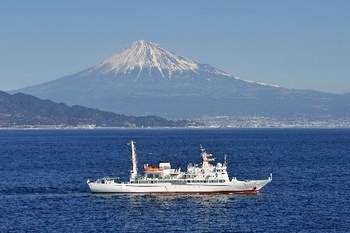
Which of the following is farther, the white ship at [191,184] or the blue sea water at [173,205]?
the white ship at [191,184]

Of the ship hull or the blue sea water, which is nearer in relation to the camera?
the blue sea water

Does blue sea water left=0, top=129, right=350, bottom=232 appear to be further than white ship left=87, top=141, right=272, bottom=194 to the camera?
No

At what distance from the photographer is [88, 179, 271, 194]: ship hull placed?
341ft

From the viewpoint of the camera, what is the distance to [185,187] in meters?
104

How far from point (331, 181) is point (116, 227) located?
49336 millimetres

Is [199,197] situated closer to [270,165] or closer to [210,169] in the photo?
[210,169]

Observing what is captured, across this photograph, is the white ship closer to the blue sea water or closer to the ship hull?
the ship hull

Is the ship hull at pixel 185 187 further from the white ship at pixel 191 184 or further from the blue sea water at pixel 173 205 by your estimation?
the blue sea water at pixel 173 205

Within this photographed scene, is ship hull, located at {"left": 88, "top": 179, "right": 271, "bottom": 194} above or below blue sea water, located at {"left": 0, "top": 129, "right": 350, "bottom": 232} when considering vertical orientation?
above

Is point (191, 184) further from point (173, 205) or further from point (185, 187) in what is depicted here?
point (173, 205)

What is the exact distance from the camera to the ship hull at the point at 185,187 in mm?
103938

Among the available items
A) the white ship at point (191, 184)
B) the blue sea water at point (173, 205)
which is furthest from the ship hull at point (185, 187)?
the blue sea water at point (173, 205)

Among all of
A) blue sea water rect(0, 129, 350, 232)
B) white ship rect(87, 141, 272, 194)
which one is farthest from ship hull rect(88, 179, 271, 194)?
blue sea water rect(0, 129, 350, 232)

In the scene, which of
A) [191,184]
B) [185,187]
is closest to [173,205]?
[185,187]
